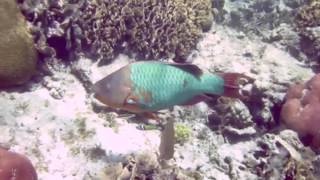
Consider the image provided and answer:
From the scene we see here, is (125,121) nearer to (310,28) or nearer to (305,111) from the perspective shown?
(305,111)

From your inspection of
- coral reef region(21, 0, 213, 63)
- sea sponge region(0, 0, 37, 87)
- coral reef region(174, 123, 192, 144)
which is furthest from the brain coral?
coral reef region(174, 123, 192, 144)

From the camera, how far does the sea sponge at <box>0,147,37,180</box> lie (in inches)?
139

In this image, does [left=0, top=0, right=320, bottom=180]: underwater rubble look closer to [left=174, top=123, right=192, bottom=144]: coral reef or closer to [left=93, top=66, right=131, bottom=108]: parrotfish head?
[left=174, top=123, right=192, bottom=144]: coral reef

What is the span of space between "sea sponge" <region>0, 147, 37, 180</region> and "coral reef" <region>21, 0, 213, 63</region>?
2122 mm

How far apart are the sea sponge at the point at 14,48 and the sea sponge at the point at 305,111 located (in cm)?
364

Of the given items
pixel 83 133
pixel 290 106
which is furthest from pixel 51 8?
pixel 290 106

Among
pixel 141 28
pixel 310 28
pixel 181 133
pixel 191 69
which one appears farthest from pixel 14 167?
pixel 310 28

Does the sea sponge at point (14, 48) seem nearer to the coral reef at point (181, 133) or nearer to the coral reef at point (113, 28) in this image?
the coral reef at point (113, 28)

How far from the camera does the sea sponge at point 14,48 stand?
16.2 ft

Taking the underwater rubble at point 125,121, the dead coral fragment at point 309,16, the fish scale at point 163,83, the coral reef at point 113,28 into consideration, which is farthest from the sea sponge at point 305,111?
the dead coral fragment at point 309,16

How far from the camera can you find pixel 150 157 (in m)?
4.04

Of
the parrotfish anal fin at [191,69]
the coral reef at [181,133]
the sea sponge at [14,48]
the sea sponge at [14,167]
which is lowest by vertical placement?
the coral reef at [181,133]

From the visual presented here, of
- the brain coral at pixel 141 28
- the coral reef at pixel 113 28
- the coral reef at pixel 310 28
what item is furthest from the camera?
the coral reef at pixel 310 28

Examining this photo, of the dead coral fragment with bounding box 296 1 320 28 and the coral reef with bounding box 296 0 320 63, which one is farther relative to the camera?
the dead coral fragment with bounding box 296 1 320 28
